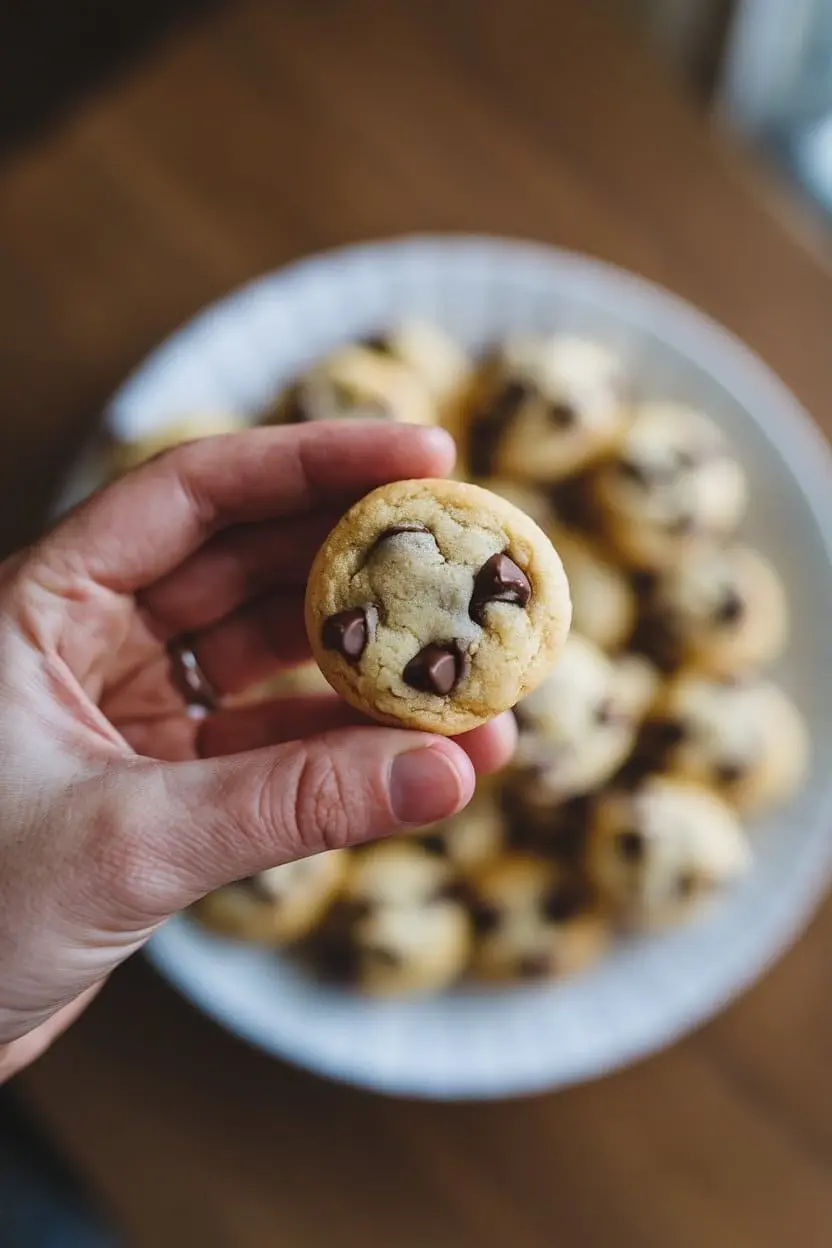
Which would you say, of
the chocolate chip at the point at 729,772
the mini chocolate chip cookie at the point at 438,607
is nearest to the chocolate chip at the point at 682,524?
the chocolate chip at the point at 729,772

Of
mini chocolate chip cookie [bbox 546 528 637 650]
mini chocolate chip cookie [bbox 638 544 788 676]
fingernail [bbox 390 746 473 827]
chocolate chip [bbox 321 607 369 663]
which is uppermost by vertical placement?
mini chocolate chip cookie [bbox 638 544 788 676]

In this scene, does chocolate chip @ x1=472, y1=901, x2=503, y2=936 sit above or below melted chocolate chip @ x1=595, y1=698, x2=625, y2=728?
below

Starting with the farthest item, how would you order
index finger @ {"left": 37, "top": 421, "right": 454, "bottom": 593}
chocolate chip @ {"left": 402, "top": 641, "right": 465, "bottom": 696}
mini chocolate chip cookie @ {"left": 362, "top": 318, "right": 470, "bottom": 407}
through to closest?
mini chocolate chip cookie @ {"left": 362, "top": 318, "right": 470, "bottom": 407} < index finger @ {"left": 37, "top": 421, "right": 454, "bottom": 593} < chocolate chip @ {"left": 402, "top": 641, "right": 465, "bottom": 696}

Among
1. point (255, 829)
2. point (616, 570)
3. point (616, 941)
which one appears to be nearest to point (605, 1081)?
point (616, 941)

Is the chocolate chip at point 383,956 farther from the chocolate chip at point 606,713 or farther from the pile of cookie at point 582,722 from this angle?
the chocolate chip at point 606,713

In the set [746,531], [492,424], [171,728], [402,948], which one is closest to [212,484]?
[171,728]

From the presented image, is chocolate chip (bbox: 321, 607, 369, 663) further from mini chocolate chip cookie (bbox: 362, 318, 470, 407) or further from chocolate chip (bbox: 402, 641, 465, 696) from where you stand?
mini chocolate chip cookie (bbox: 362, 318, 470, 407)

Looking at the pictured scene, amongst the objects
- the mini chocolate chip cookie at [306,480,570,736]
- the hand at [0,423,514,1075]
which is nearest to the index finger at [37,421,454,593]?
the hand at [0,423,514,1075]
